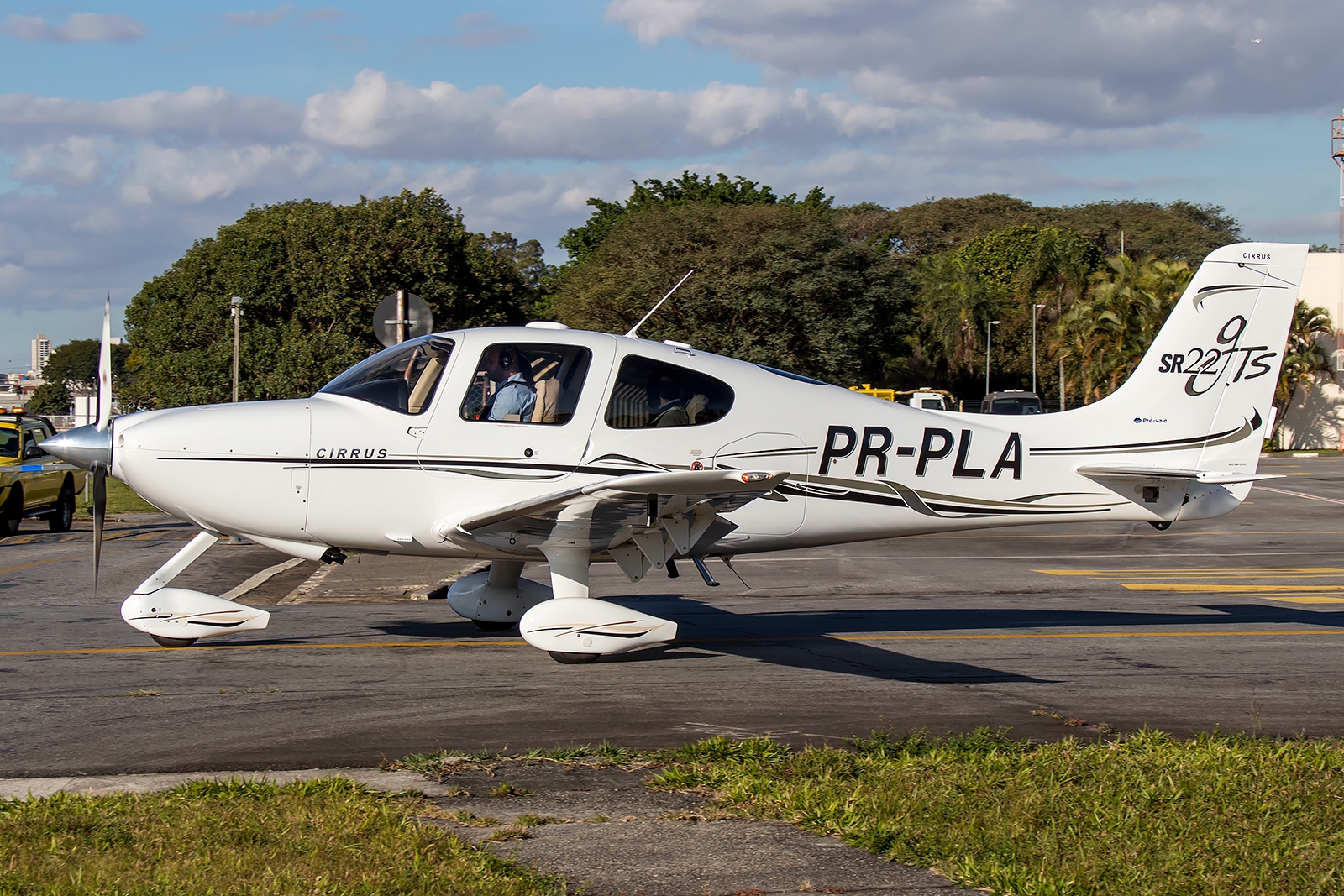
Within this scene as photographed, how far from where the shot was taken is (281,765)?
586 cm

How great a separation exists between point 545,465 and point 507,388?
0.65 meters

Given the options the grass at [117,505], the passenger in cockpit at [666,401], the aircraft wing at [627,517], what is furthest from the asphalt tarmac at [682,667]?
the grass at [117,505]

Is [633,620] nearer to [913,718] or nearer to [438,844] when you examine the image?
[913,718]

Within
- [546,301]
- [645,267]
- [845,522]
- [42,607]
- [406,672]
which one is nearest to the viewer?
[406,672]

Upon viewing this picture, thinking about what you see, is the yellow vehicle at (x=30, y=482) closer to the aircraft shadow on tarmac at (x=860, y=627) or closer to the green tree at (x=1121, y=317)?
the aircraft shadow on tarmac at (x=860, y=627)

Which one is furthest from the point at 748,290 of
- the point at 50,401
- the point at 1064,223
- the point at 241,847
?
the point at 50,401

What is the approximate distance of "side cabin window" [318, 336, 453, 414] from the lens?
28.6 feet

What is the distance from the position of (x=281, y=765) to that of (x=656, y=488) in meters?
2.87

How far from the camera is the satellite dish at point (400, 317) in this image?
13352 mm

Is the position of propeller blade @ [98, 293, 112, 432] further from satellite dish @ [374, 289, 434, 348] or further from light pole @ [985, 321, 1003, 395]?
light pole @ [985, 321, 1003, 395]

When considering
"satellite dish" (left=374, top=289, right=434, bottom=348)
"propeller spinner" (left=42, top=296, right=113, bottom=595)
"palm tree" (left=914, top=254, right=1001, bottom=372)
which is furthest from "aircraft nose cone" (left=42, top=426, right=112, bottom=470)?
"palm tree" (left=914, top=254, right=1001, bottom=372)

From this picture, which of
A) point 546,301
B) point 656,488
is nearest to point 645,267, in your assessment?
point 546,301

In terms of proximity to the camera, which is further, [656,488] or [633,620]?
[633,620]

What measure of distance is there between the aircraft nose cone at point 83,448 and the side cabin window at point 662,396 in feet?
12.0
